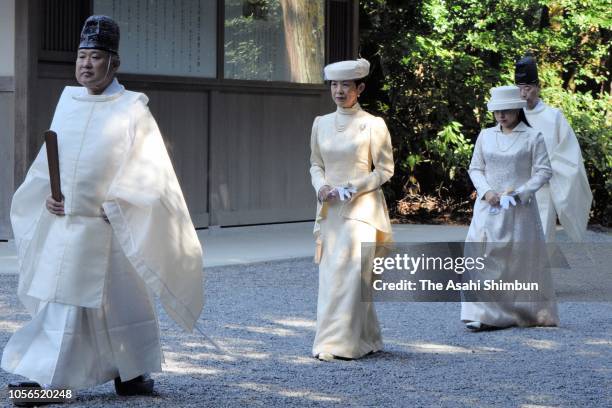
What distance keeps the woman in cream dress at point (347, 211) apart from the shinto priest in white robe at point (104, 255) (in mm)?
1612

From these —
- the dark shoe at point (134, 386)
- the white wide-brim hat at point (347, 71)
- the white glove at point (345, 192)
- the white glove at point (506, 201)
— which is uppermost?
the white wide-brim hat at point (347, 71)

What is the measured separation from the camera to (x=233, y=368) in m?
6.93

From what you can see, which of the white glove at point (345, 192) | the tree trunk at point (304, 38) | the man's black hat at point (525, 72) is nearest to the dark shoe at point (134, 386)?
the white glove at point (345, 192)

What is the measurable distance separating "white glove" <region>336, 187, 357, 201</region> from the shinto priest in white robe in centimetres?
160

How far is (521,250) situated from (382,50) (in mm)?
9386

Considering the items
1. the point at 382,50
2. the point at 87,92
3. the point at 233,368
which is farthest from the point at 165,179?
the point at 382,50

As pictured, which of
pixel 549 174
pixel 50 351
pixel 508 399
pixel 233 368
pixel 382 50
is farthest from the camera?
pixel 382 50

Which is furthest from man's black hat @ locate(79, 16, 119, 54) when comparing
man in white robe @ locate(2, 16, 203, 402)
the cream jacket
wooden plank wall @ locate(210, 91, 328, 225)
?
wooden plank wall @ locate(210, 91, 328, 225)

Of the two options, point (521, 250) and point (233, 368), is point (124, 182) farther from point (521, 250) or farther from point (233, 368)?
point (521, 250)

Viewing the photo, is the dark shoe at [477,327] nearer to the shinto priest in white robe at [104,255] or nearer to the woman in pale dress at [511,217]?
the woman in pale dress at [511,217]

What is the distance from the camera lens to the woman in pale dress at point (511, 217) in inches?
342

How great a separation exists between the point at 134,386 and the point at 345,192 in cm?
196

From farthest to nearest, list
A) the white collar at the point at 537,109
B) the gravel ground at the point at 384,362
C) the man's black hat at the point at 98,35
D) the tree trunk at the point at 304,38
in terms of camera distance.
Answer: the tree trunk at the point at 304,38 < the white collar at the point at 537,109 < the gravel ground at the point at 384,362 < the man's black hat at the point at 98,35

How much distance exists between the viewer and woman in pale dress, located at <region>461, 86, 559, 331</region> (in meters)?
8.70
